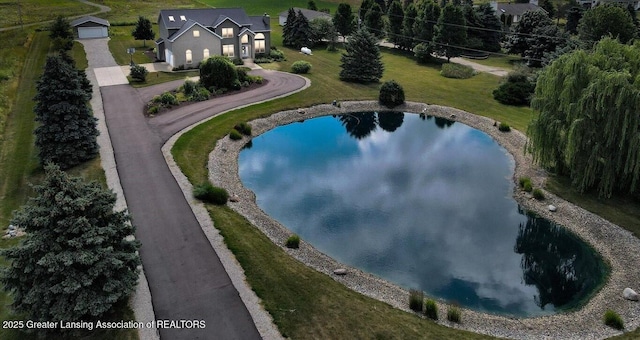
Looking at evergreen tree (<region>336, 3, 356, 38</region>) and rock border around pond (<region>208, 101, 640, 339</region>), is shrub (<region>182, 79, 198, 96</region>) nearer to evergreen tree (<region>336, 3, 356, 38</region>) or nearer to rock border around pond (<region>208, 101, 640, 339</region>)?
rock border around pond (<region>208, 101, 640, 339</region>)

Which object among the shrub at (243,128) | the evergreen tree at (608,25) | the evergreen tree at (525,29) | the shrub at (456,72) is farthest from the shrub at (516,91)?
the shrub at (243,128)

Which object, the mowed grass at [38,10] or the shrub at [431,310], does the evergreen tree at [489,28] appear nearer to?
the shrub at [431,310]

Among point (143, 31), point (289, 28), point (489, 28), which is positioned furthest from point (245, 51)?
point (489, 28)

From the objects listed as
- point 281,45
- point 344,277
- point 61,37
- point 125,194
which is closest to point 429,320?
point 344,277

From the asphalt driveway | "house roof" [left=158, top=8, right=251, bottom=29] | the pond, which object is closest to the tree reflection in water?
the pond

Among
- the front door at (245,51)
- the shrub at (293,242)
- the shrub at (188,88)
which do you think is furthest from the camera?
the front door at (245,51)

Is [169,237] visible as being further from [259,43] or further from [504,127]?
[259,43]

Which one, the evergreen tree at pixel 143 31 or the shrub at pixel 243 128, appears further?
the evergreen tree at pixel 143 31
